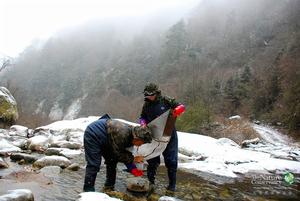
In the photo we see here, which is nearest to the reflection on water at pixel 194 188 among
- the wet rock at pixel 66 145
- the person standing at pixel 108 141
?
the person standing at pixel 108 141

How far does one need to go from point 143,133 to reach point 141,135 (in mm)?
40

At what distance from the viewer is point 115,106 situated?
1671 inches

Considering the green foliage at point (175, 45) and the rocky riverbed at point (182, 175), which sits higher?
the green foliage at point (175, 45)

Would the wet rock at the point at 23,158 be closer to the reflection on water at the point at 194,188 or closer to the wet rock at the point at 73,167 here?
the wet rock at the point at 73,167

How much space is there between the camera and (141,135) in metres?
4.99

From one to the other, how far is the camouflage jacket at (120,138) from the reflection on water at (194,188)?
38.5 inches

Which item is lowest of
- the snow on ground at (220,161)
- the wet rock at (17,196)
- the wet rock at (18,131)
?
the wet rock at (18,131)

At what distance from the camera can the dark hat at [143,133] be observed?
4988 millimetres

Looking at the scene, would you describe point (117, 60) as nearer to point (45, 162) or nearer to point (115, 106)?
point (115, 106)

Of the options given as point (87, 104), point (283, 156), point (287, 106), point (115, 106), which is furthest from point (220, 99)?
point (87, 104)

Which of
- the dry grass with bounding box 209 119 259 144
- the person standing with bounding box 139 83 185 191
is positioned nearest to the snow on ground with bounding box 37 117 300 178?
the person standing with bounding box 139 83 185 191

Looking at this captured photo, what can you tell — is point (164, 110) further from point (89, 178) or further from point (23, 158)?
point (23, 158)

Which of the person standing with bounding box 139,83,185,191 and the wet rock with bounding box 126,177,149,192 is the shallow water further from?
the person standing with bounding box 139,83,185,191

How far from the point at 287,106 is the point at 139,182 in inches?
945
